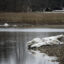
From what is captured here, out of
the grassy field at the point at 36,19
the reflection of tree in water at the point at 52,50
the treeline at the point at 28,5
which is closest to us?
the reflection of tree in water at the point at 52,50

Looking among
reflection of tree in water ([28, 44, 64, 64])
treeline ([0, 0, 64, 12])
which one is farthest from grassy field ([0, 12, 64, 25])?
reflection of tree in water ([28, 44, 64, 64])

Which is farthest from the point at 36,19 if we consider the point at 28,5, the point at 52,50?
the point at 52,50

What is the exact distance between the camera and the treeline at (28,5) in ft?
214

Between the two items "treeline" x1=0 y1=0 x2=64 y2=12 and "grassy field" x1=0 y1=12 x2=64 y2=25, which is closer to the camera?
"grassy field" x1=0 y1=12 x2=64 y2=25

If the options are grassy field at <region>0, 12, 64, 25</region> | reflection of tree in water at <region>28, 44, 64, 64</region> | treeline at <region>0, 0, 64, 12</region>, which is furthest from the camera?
treeline at <region>0, 0, 64, 12</region>

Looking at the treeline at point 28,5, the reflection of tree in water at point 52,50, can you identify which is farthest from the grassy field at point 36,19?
the reflection of tree in water at point 52,50

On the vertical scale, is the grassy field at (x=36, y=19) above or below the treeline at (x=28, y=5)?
above

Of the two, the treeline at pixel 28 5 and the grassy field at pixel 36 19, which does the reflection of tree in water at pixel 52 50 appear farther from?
the treeline at pixel 28 5

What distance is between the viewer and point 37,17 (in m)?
46.2

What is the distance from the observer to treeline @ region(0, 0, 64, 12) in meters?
65.3

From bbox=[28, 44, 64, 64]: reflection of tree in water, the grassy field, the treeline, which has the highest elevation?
bbox=[28, 44, 64, 64]: reflection of tree in water

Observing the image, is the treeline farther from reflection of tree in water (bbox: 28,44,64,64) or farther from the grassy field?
reflection of tree in water (bbox: 28,44,64,64)

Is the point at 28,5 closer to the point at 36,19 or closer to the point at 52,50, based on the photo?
the point at 36,19

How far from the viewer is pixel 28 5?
223 ft
